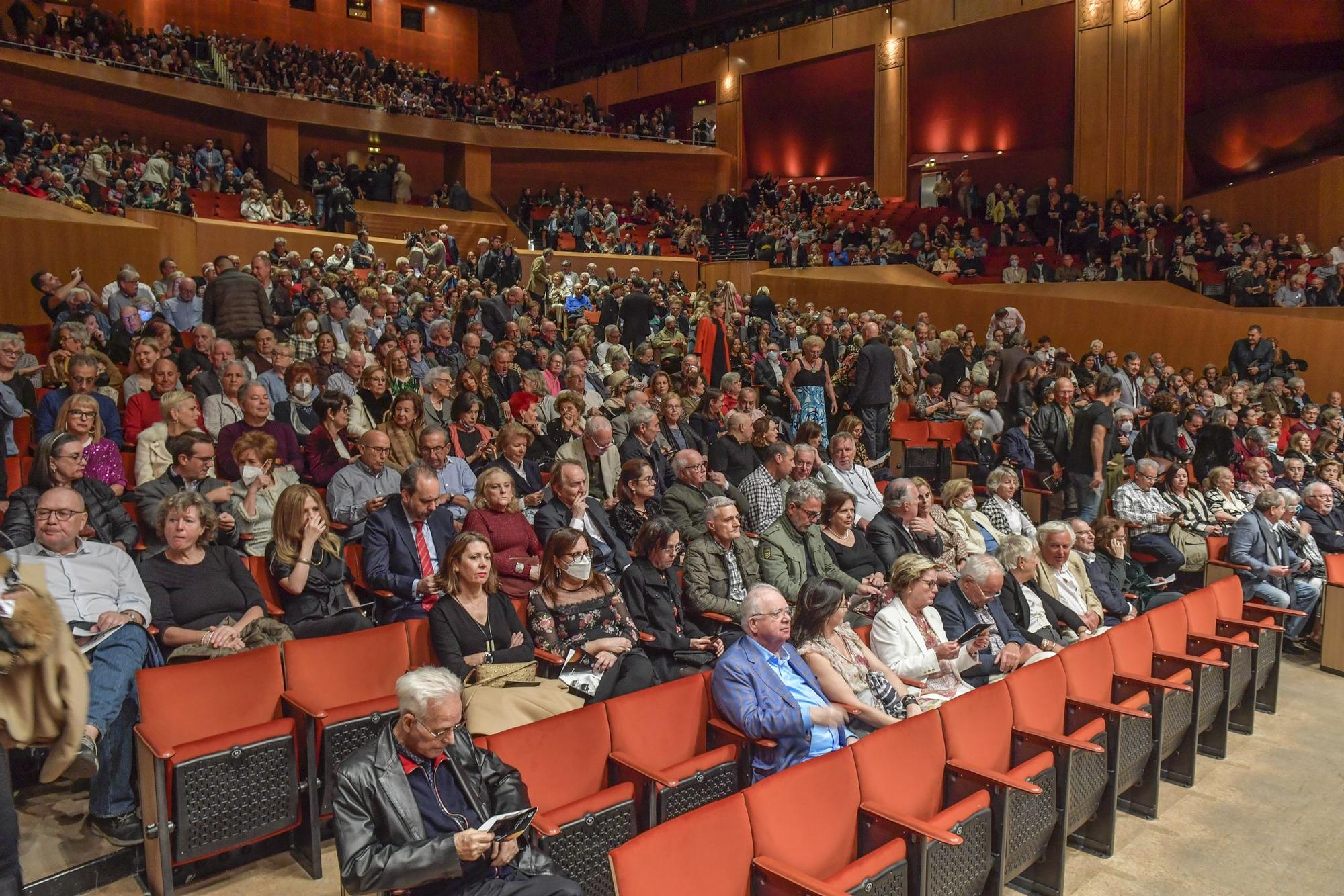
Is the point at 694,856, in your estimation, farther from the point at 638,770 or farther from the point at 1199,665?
the point at 1199,665

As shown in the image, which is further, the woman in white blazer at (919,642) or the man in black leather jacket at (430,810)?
the woman in white blazer at (919,642)

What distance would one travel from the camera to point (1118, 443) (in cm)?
710

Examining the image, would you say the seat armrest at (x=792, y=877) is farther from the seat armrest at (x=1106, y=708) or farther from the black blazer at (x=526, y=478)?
the black blazer at (x=526, y=478)

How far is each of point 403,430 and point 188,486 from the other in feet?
3.77

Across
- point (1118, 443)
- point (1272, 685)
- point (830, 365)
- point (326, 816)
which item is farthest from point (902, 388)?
point (326, 816)

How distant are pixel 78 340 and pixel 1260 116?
14.3 m

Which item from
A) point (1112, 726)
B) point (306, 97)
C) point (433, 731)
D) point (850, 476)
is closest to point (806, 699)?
point (1112, 726)

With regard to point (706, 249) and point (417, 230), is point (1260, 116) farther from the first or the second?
point (417, 230)

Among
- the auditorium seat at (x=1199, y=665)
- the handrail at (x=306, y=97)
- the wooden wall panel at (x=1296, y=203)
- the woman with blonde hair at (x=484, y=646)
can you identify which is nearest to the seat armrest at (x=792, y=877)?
the woman with blonde hair at (x=484, y=646)

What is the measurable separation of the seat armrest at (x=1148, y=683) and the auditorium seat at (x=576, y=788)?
1.93 m

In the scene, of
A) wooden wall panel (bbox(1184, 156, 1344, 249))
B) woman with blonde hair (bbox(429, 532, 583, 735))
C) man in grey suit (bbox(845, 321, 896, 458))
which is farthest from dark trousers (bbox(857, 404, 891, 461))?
Result: wooden wall panel (bbox(1184, 156, 1344, 249))

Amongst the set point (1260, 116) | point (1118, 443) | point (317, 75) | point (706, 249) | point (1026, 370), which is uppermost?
point (317, 75)

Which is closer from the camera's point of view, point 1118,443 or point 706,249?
point 1118,443

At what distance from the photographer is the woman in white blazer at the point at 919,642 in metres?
3.53
